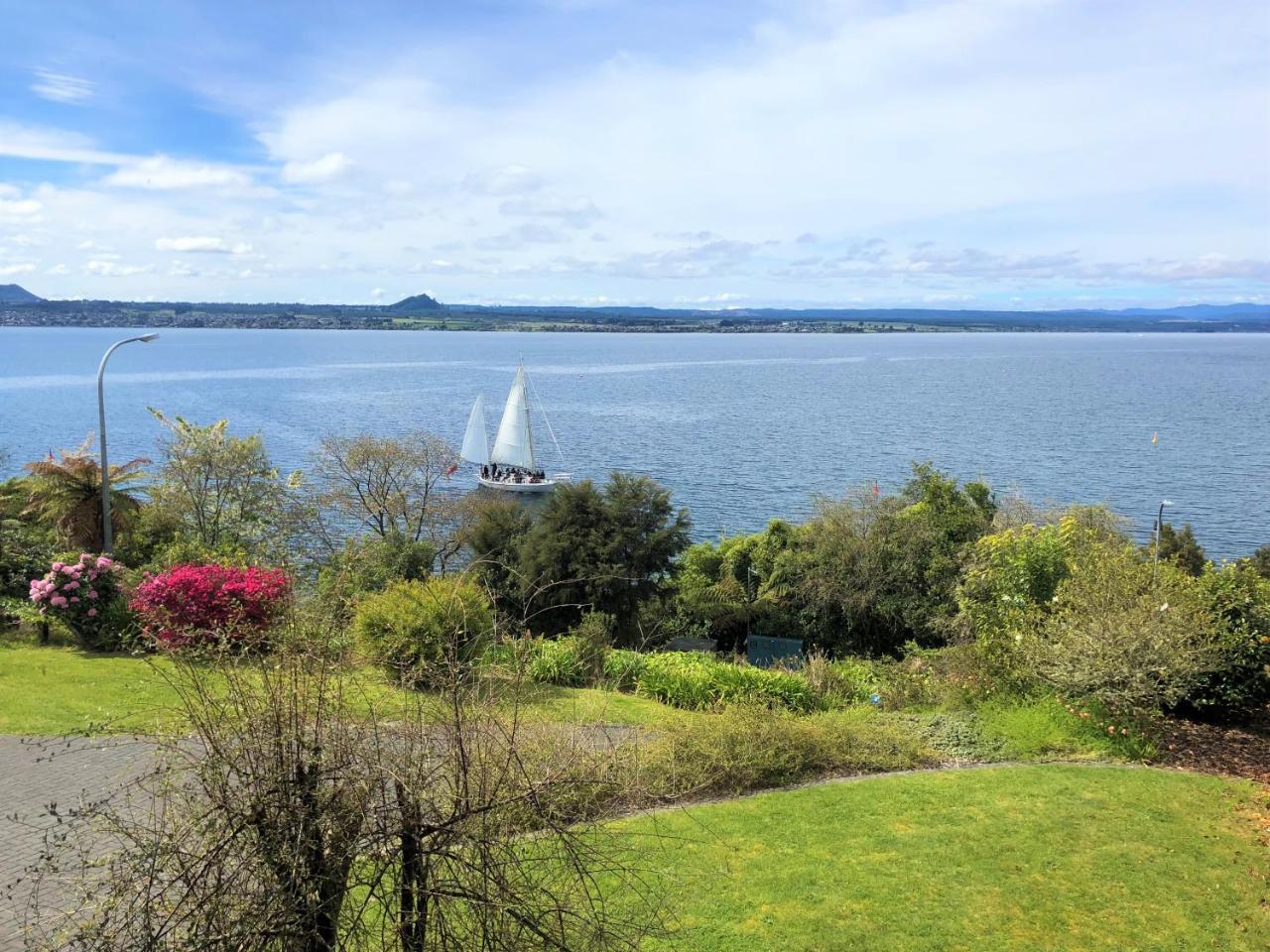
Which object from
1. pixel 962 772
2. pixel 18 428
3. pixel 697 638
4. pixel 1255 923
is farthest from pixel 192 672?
pixel 18 428

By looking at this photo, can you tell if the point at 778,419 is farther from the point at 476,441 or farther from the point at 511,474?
the point at 476,441

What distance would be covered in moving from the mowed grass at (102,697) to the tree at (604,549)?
29.3 ft

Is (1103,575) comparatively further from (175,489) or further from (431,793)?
(175,489)

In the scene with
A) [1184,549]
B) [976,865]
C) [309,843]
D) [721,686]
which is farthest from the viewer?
[1184,549]

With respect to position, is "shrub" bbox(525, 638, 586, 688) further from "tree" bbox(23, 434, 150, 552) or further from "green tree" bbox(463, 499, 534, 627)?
"tree" bbox(23, 434, 150, 552)

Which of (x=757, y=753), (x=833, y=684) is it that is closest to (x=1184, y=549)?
(x=833, y=684)

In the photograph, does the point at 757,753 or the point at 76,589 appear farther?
the point at 76,589

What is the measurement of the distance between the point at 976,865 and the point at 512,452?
2017 inches

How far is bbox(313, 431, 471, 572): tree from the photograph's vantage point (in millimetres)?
34312

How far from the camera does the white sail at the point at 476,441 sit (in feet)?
194

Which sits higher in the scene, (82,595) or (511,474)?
(82,595)

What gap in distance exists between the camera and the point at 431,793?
4.40 meters

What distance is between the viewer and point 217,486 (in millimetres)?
27625

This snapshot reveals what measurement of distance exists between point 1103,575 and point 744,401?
282ft
